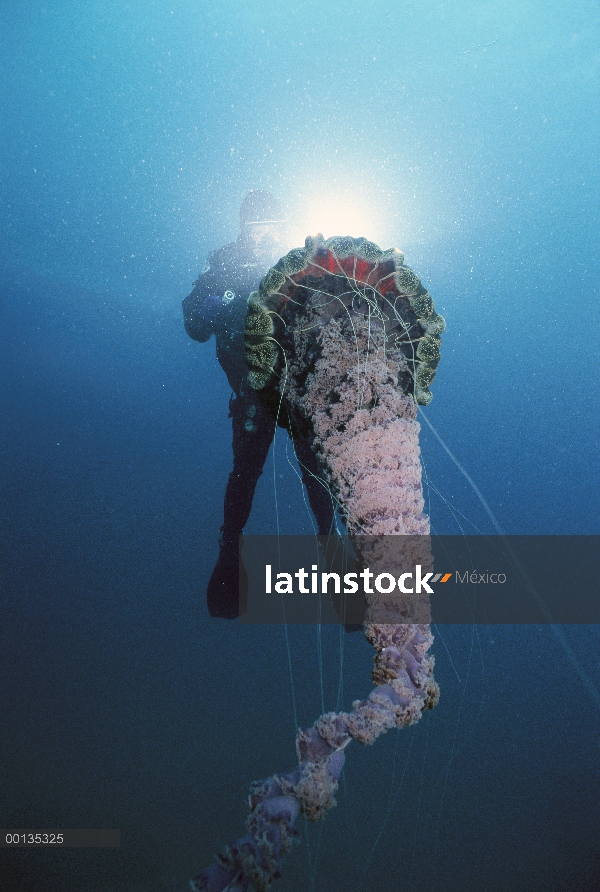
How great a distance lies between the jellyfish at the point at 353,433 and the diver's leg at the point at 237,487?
1351 mm

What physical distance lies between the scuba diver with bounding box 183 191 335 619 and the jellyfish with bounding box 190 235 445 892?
1.38 metres

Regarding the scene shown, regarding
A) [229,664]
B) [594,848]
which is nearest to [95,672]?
[229,664]

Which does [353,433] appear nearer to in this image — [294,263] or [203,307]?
[294,263]

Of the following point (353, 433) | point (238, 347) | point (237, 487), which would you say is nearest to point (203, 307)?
point (238, 347)

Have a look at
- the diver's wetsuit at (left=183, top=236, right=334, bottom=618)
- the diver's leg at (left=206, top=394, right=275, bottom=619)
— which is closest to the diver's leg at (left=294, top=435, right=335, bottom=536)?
the diver's wetsuit at (left=183, top=236, right=334, bottom=618)

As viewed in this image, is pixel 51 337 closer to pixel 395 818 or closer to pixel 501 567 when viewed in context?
pixel 501 567

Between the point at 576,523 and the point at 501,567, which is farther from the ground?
the point at 576,523

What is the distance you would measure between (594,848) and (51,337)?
76.5ft

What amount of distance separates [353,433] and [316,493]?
199cm

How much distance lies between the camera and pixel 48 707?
13.8m

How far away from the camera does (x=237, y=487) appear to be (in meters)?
5.10

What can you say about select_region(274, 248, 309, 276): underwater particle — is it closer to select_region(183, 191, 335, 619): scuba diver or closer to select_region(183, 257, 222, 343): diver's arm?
select_region(183, 191, 335, 619): scuba diver

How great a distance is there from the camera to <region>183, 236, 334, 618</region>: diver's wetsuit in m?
4.68

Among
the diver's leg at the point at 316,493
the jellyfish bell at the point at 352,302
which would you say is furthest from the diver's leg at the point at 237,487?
the jellyfish bell at the point at 352,302
